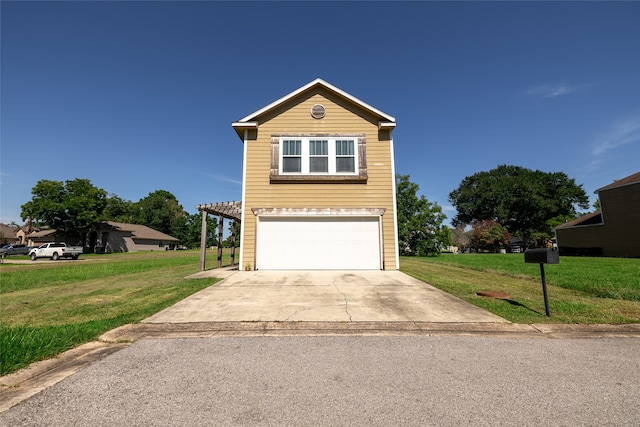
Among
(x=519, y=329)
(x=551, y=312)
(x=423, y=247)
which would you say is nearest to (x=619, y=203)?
(x=423, y=247)

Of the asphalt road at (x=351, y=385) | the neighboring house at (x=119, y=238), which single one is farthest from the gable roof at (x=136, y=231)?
the asphalt road at (x=351, y=385)

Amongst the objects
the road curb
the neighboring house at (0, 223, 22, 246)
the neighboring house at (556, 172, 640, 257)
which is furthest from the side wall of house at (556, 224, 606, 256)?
the neighboring house at (0, 223, 22, 246)

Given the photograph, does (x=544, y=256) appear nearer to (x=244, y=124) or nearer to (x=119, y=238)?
(x=244, y=124)

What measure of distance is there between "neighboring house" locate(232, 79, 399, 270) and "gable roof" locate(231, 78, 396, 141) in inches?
1.5

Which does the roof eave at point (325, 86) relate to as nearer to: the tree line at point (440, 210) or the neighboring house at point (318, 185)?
the neighboring house at point (318, 185)

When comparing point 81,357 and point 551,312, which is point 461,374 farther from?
point 81,357

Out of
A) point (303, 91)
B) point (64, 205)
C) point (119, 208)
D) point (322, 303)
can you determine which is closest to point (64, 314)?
point (322, 303)

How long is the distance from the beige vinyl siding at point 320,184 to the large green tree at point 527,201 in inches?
1962

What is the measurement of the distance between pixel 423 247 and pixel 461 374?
29.9 metres

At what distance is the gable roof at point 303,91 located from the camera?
428 inches

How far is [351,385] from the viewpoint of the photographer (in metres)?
2.62

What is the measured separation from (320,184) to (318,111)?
310 cm

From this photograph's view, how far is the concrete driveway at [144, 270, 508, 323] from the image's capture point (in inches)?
186

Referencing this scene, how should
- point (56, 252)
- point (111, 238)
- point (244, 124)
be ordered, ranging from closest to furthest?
point (244, 124) → point (56, 252) → point (111, 238)
